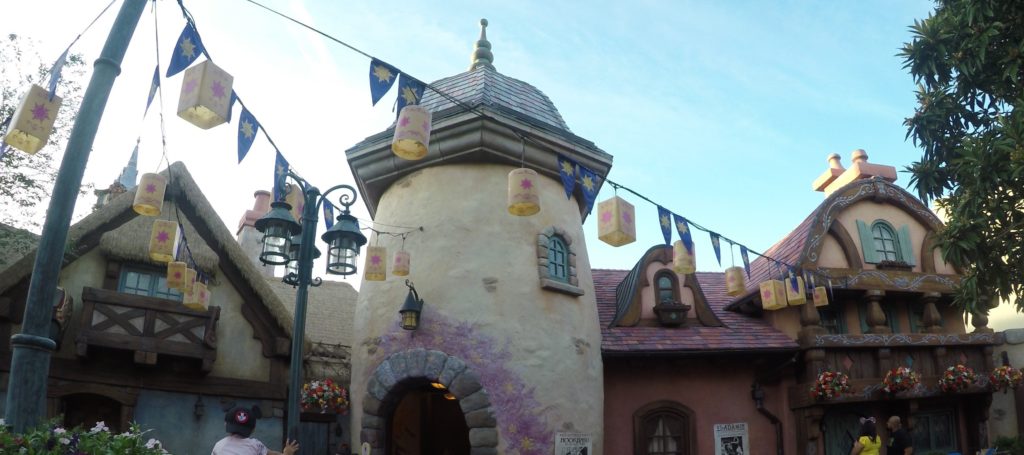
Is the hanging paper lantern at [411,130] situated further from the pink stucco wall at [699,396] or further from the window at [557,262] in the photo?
the pink stucco wall at [699,396]

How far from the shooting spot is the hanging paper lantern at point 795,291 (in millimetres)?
12523

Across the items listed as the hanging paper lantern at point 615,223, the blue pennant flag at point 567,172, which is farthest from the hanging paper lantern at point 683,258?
the blue pennant flag at point 567,172

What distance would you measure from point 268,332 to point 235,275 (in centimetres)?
111

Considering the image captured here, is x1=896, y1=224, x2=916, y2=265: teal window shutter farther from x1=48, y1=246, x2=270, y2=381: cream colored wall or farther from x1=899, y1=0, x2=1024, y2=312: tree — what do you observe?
x1=48, y1=246, x2=270, y2=381: cream colored wall

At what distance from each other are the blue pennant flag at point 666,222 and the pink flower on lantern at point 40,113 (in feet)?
22.0

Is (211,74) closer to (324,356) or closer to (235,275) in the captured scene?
(235,275)

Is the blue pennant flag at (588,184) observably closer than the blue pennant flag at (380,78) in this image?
No

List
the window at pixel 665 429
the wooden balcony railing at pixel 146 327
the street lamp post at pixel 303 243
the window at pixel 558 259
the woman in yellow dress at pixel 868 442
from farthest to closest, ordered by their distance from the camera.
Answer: the window at pixel 665 429 → the window at pixel 558 259 → the wooden balcony railing at pixel 146 327 → the woman in yellow dress at pixel 868 442 → the street lamp post at pixel 303 243

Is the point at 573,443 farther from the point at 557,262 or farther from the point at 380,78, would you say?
the point at 380,78

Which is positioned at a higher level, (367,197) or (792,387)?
(367,197)

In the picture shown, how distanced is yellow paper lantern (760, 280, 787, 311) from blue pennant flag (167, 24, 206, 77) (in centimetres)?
994

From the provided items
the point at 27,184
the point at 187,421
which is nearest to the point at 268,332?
the point at 187,421

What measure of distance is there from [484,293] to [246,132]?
5.02 metres

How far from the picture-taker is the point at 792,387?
13.0m
